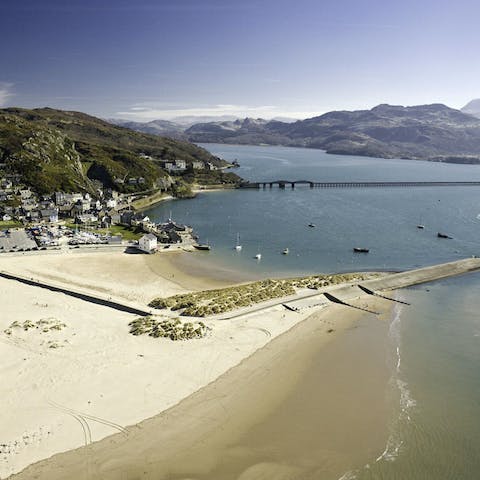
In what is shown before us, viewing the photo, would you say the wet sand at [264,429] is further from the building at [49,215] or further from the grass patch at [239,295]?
the building at [49,215]

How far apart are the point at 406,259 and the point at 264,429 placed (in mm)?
37210

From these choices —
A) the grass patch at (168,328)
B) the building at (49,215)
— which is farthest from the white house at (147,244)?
the grass patch at (168,328)

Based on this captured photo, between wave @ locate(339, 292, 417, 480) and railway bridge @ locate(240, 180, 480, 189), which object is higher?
railway bridge @ locate(240, 180, 480, 189)

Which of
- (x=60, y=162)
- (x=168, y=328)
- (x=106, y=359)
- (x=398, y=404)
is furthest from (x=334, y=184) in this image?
(x=106, y=359)

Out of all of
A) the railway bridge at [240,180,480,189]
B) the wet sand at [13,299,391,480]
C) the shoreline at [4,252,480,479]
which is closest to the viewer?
the wet sand at [13,299,391,480]

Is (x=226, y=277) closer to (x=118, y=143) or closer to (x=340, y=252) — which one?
(x=340, y=252)

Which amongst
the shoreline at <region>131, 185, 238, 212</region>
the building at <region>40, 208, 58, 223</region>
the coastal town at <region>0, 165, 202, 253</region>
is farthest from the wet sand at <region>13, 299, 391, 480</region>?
the shoreline at <region>131, 185, 238, 212</region>

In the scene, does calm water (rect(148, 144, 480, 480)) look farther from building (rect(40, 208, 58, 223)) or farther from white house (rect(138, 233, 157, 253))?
building (rect(40, 208, 58, 223))

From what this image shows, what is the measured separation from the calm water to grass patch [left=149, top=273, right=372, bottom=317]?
4700 mm

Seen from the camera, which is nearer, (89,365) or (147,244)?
(89,365)

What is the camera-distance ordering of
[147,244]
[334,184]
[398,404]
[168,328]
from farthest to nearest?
[334,184], [147,244], [168,328], [398,404]

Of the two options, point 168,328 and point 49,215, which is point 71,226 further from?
point 168,328

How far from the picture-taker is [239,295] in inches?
1455

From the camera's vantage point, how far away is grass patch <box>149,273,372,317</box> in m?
33.2
